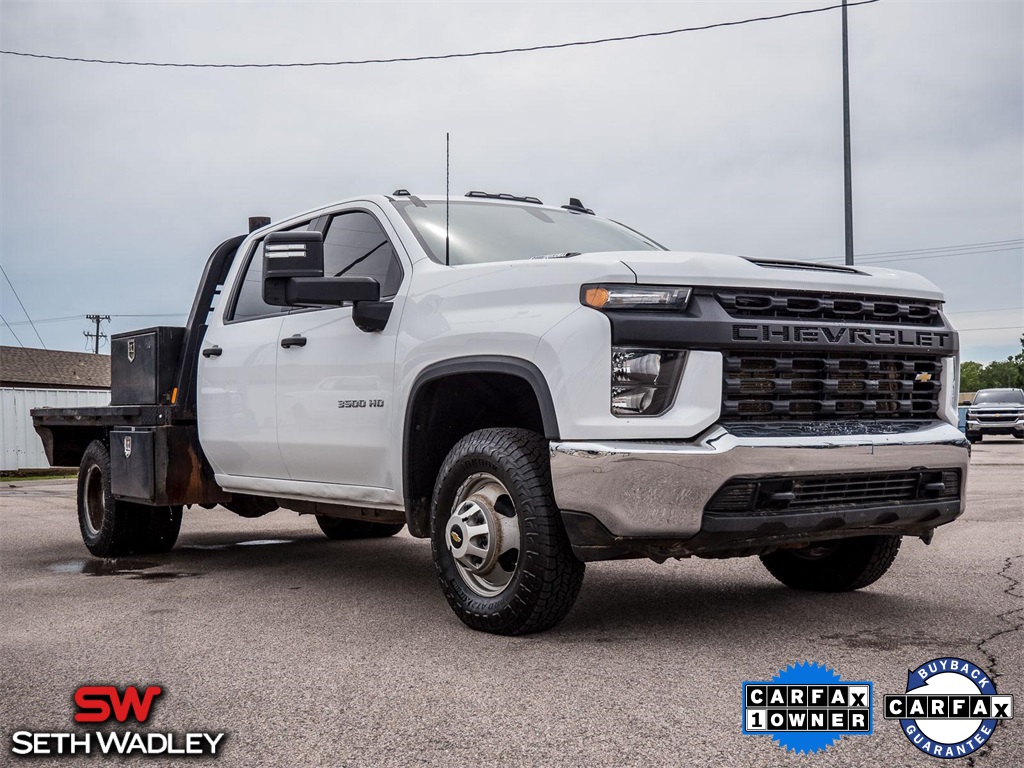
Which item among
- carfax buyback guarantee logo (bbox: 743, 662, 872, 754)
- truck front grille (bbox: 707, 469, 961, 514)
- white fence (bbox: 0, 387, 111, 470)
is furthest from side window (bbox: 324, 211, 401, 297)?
white fence (bbox: 0, 387, 111, 470)

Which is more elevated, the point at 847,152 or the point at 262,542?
the point at 847,152

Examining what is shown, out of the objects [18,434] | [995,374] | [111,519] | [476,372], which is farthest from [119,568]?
[995,374]

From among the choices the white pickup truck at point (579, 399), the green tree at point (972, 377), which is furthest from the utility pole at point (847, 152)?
the green tree at point (972, 377)

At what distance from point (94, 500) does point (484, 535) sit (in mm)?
4646

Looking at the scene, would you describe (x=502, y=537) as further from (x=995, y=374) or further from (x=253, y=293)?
(x=995, y=374)

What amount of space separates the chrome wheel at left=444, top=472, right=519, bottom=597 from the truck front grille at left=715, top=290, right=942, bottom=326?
1.24m

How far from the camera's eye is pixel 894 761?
329 cm

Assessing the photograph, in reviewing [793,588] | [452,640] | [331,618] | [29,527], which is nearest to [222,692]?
[452,640]

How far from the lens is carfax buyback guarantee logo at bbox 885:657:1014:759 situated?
3.43m

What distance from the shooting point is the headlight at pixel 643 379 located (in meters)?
4.45

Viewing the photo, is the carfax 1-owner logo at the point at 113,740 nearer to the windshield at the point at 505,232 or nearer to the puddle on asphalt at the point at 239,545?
the windshield at the point at 505,232

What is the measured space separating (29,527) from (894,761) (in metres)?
9.40

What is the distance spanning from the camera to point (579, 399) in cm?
447

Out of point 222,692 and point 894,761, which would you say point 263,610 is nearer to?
point 222,692
